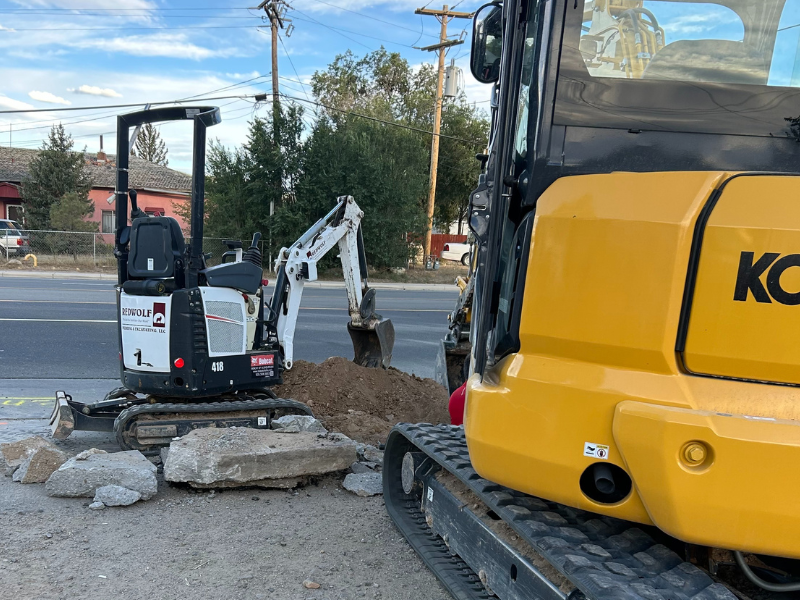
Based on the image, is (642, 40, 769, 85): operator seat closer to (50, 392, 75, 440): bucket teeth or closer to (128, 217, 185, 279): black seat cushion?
(128, 217, 185, 279): black seat cushion

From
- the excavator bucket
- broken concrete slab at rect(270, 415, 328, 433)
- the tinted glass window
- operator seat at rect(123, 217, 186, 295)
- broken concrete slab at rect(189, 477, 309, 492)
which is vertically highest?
the tinted glass window

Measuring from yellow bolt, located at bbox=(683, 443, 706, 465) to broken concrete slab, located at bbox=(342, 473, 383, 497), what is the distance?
2914 millimetres

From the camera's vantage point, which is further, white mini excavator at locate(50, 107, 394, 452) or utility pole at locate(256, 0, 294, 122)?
utility pole at locate(256, 0, 294, 122)

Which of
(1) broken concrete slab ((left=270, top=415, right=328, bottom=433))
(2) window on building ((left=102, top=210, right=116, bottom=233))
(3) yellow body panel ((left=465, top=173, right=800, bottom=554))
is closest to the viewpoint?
(3) yellow body panel ((left=465, top=173, right=800, bottom=554))

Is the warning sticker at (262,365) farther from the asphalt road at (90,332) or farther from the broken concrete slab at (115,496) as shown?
the asphalt road at (90,332)

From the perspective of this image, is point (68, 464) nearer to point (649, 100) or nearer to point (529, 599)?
point (529, 599)

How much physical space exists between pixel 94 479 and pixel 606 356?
11.8ft

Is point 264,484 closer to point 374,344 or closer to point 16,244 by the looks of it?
point 374,344

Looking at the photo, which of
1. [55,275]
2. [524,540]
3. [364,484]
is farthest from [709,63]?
[55,275]

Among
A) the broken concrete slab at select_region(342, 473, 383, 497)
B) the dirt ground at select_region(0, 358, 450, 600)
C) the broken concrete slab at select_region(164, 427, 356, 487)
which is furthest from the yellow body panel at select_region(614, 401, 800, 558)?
the broken concrete slab at select_region(164, 427, 356, 487)

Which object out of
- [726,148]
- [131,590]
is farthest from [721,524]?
[131,590]

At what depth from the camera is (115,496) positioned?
4.23 metres

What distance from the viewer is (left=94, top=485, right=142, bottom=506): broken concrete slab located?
4.23 meters

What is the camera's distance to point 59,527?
12.9ft
